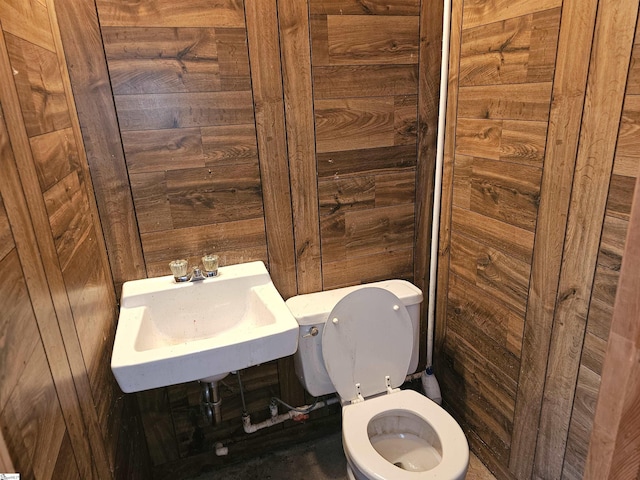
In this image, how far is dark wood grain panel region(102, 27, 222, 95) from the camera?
1294 millimetres

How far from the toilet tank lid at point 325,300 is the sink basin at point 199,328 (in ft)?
0.50

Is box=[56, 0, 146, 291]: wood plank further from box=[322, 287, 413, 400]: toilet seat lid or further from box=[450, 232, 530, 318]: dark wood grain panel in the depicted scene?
box=[450, 232, 530, 318]: dark wood grain panel

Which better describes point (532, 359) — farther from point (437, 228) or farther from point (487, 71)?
point (487, 71)

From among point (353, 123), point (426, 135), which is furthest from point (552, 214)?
point (353, 123)

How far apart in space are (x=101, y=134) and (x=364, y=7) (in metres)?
0.98

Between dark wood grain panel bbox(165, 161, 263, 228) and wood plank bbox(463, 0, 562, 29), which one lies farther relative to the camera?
dark wood grain panel bbox(165, 161, 263, 228)

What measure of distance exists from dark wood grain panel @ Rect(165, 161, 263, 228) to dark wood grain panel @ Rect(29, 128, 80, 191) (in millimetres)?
312

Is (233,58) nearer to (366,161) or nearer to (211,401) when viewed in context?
(366,161)

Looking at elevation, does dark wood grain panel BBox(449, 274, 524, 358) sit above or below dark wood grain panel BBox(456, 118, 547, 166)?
below

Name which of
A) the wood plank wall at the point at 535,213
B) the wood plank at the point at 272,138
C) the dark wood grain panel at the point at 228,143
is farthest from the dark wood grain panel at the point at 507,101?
the dark wood grain panel at the point at 228,143

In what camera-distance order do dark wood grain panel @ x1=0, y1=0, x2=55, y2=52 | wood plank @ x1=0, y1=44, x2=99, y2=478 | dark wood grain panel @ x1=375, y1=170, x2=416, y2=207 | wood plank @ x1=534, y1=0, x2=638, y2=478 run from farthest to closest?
dark wood grain panel @ x1=375, y1=170, x2=416, y2=207, wood plank @ x1=534, y1=0, x2=638, y2=478, dark wood grain panel @ x1=0, y1=0, x2=55, y2=52, wood plank @ x1=0, y1=44, x2=99, y2=478

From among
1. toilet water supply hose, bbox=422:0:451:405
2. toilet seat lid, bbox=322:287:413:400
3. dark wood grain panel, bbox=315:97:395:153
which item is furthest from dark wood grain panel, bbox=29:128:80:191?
toilet water supply hose, bbox=422:0:451:405

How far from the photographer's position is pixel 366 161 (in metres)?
1.67

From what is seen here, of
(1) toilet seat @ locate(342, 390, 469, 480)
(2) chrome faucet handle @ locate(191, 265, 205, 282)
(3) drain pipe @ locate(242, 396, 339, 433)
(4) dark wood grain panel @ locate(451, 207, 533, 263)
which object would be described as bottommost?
(3) drain pipe @ locate(242, 396, 339, 433)
